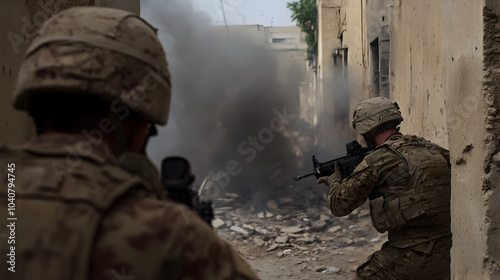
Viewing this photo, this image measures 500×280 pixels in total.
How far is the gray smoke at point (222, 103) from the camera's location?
14445mm

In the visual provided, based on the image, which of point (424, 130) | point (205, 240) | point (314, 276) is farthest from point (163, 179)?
point (314, 276)

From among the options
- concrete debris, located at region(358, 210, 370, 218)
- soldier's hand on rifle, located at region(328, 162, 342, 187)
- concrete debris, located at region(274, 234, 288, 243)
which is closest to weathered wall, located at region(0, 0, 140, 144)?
soldier's hand on rifle, located at region(328, 162, 342, 187)

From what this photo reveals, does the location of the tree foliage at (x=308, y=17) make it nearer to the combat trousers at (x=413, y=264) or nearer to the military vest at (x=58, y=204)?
the combat trousers at (x=413, y=264)

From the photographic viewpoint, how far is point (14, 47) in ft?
7.25

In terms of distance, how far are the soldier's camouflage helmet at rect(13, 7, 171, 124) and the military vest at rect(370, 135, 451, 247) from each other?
198 centimetres

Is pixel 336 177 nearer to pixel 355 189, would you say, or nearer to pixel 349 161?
pixel 349 161

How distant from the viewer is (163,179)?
1.00m

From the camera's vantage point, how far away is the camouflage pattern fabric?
0.82 metres

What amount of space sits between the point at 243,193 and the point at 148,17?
764 centimetres

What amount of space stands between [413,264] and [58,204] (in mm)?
2313

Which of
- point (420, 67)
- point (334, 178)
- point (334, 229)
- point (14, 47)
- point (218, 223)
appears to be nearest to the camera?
point (14, 47)

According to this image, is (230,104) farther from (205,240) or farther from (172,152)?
(205,240)

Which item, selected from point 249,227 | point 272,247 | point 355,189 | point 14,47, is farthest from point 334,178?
point 249,227

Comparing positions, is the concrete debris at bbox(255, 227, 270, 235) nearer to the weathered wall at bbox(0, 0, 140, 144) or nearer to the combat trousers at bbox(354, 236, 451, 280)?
the combat trousers at bbox(354, 236, 451, 280)
